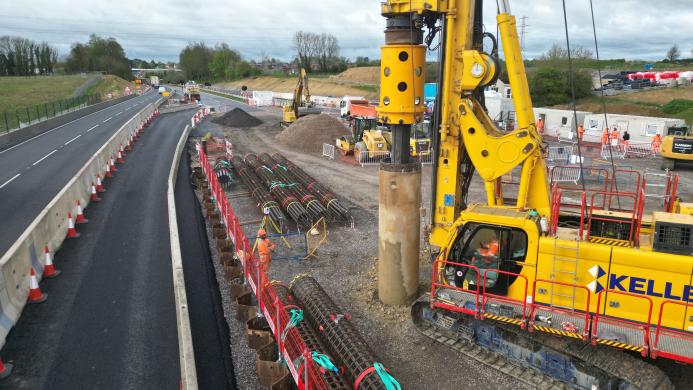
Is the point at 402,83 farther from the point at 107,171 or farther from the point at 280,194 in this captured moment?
the point at 107,171

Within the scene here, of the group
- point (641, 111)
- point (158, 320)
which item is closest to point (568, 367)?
point (158, 320)

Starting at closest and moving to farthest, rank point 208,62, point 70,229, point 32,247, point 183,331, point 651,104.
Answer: point 183,331, point 32,247, point 70,229, point 651,104, point 208,62

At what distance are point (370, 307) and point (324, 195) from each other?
26.0 ft

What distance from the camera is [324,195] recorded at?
18109 millimetres

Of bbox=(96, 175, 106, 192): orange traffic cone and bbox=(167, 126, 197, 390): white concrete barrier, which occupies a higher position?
bbox=(96, 175, 106, 192): orange traffic cone

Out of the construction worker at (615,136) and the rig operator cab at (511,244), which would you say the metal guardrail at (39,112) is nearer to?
the rig operator cab at (511,244)

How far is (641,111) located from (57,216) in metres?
49.1

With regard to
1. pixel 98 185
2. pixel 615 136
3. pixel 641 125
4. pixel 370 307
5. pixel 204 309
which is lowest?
pixel 370 307

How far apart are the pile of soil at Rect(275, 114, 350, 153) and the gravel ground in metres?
10.9

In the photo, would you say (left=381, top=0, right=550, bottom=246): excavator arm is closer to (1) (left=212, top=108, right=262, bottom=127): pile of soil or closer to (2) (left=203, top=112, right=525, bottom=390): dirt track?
(2) (left=203, top=112, right=525, bottom=390): dirt track

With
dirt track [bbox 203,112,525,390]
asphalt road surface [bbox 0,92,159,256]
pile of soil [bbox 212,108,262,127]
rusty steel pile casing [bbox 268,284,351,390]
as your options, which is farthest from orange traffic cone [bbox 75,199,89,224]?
pile of soil [bbox 212,108,262,127]

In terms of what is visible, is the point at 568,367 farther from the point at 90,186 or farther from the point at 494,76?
the point at 90,186

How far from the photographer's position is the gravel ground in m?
8.34

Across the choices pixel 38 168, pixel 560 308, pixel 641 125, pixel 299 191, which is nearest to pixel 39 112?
pixel 38 168
